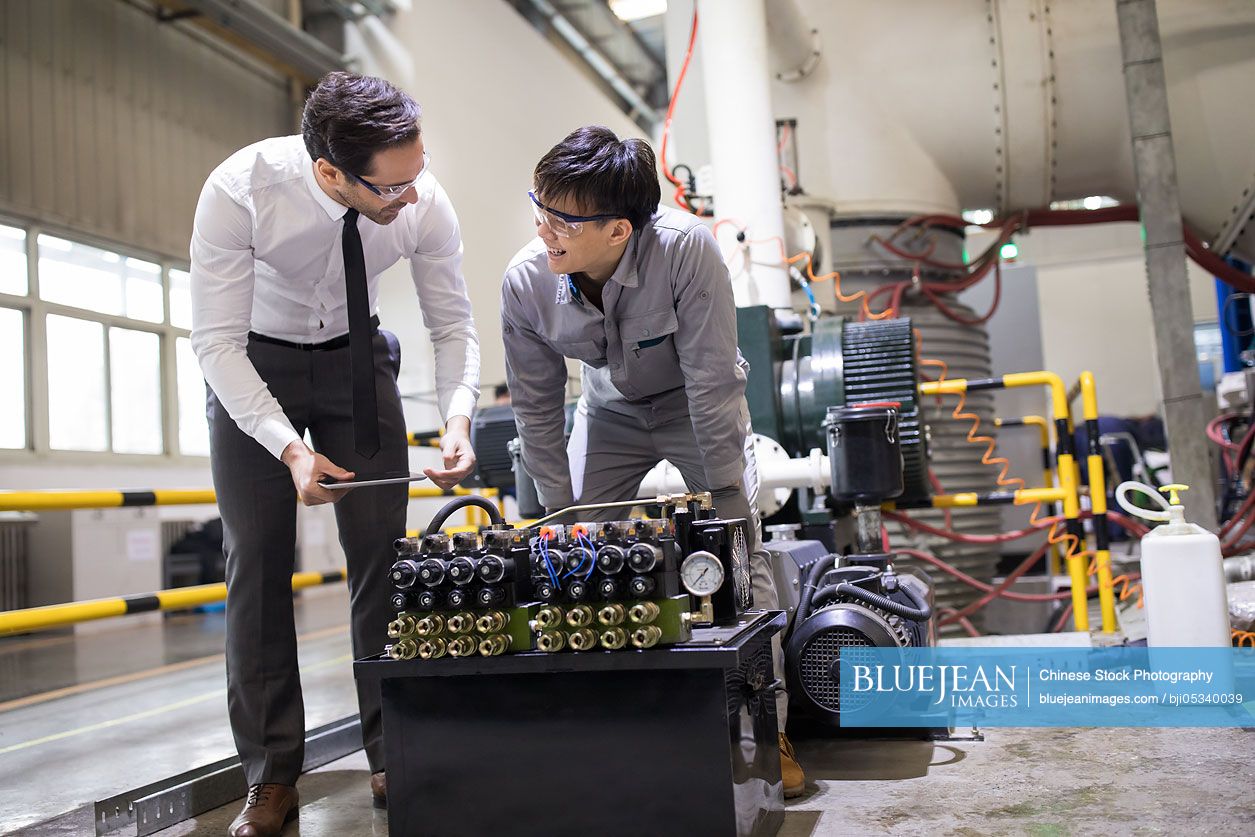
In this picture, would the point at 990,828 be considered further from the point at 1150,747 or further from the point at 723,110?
the point at 723,110

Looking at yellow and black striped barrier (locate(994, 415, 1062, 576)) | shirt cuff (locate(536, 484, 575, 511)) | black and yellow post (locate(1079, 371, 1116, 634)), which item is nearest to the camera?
shirt cuff (locate(536, 484, 575, 511))

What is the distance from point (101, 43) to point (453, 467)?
670 centimetres

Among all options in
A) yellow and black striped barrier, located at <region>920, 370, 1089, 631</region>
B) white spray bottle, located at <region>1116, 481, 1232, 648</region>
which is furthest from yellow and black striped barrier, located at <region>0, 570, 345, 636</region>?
yellow and black striped barrier, located at <region>920, 370, 1089, 631</region>

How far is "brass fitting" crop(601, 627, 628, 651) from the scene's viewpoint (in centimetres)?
133

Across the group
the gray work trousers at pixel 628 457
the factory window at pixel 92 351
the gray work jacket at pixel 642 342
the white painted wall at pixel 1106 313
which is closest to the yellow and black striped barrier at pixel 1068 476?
the gray work trousers at pixel 628 457

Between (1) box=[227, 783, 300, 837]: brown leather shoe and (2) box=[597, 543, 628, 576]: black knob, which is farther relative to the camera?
(1) box=[227, 783, 300, 837]: brown leather shoe

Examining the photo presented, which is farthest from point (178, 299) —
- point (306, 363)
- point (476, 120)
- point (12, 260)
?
point (306, 363)

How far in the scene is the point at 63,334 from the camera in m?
6.89

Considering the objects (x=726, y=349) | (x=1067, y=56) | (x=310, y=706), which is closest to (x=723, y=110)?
(x=1067, y=56)

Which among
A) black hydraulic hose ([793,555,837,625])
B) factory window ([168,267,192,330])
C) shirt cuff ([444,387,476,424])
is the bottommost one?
black hydraulic hose ([793,555,837,625])

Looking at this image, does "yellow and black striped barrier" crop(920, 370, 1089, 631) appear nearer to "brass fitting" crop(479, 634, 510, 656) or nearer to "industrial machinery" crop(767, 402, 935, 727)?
"industrial machinery" crop(767, 402, 935, 727)

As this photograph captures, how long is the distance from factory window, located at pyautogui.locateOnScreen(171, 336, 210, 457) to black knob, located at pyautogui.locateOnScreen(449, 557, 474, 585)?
22.8 ft

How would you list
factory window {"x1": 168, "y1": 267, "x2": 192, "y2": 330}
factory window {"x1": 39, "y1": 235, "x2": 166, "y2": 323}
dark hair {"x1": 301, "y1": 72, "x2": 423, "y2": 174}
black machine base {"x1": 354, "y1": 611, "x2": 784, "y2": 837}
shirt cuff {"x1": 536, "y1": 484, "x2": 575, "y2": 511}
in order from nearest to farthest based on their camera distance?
black machine base {"x1": 354, "y1": 611, "x2": 784, "y2": 837} < dark hair {"x1": 301, "y1": 72, "x2": 423, "y2": 174} < shirt cuff {"x1": 536, "y1": 484, "x2": 575, "y2": 511} < factory window {"x1": 39, "y1": 235, "x2": 166, "y2": 323} < factory window {"x1": 168, "y1": 267, "x2": 192, "y2": 330}

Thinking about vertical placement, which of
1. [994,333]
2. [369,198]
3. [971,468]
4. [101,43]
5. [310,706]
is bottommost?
[310,706]
